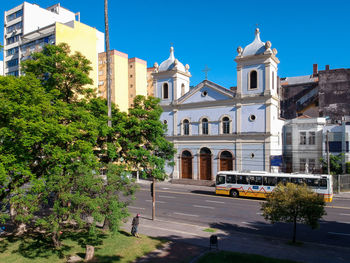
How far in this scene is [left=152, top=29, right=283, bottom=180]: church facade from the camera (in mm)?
36406

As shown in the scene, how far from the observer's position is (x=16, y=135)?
13.3 m

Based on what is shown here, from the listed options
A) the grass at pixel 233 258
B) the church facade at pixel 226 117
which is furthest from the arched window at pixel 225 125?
the grass at pixel 233 258

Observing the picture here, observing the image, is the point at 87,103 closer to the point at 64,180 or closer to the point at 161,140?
the point at 161,140

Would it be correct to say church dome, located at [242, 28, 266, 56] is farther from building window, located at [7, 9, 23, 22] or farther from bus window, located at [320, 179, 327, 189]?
building window, located at [7, 9, 23, 22]

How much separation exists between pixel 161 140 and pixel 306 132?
2590 cm

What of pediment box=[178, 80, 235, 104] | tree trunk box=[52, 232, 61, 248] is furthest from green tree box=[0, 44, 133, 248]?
pediment box=[178, 80, 235, 104]

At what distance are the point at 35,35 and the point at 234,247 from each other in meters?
54.6

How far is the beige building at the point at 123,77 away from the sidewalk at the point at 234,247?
51065 mm

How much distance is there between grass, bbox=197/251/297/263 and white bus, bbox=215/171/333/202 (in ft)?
46.0

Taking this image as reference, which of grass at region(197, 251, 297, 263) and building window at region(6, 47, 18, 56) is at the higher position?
building window at region(6, 47, 18, 56)

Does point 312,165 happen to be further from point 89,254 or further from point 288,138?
point 89,254

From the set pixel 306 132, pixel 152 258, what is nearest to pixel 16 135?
pixel 152 258

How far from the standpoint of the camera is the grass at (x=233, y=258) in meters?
13.3

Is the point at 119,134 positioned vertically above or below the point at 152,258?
above
